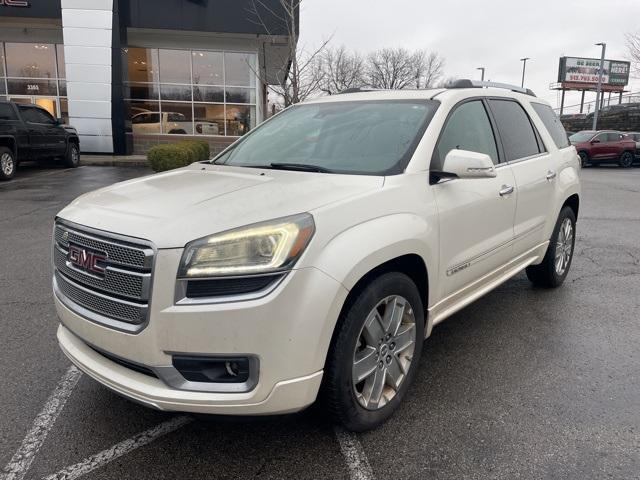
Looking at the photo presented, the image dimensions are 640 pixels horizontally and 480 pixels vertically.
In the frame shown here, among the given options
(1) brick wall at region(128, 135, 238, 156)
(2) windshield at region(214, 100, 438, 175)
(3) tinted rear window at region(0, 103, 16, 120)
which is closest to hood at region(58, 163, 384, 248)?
(2) windshield at region(214, 100, 438, 175)

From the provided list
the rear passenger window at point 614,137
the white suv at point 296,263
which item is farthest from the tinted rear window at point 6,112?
the rear passenger window at point 614,137

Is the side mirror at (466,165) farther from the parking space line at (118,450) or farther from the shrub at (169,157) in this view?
the shrub at (169,157)


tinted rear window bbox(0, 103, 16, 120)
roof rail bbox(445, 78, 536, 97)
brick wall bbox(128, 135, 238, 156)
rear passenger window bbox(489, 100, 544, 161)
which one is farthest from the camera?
brick wall bbox(128, 135, 238, 156)

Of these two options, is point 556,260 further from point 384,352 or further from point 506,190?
point 384,352

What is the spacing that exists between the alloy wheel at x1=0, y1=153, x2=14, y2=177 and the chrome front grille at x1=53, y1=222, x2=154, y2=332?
11885mm

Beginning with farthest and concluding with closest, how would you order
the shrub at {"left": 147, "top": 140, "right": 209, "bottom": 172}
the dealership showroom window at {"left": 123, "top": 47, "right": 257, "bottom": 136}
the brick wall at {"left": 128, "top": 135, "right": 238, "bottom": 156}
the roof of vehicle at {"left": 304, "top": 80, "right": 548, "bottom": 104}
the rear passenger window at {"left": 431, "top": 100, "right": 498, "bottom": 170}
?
the brick wall at {"left": 128, "top": 135, "right": 238, "bottom": 156}, the dealership showroom window at {"left": 123, "top": 47, "right": 257, "bottom": 136}, the shrub at {"left": 147, "top": 140, "right": 209, "bottom": 172}, the roof of vehicle at {"left": 304, "top": 80, "right": 548, "bottom": 104}, the rear passenger window at {"left": 431, "top": 100, "right": 498, "bottom": 170}

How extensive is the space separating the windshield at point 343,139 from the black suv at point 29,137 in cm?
1125

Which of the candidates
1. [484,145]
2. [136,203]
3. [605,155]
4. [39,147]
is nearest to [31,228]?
[136,203]

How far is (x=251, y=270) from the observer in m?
2.14

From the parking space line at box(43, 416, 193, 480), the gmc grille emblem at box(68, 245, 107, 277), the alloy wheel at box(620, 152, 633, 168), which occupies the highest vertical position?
the gmc grille emblem at box(68, 245, 107, 277)

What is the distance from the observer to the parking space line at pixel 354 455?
7.83 feet

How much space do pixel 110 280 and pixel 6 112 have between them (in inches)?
519

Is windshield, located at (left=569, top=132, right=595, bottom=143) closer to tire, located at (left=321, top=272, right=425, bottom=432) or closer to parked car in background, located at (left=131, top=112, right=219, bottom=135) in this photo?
parked car in background, located at (left=131, top=112, right=219, bottom=135)

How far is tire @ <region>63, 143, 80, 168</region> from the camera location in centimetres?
1602
